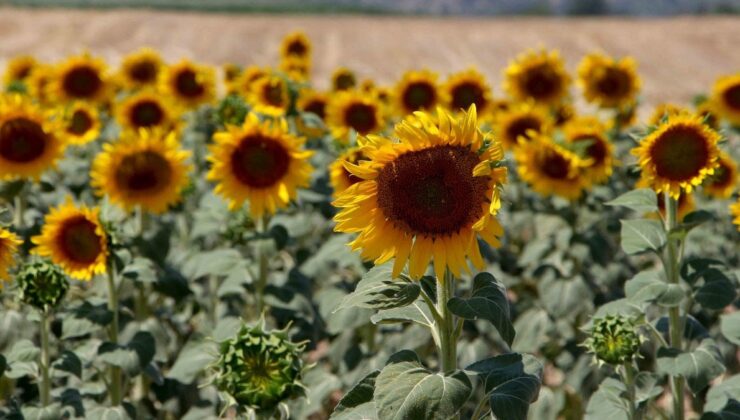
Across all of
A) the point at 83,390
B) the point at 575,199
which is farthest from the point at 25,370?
the point at 575,199

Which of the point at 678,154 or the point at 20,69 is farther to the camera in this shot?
the point at 20,69

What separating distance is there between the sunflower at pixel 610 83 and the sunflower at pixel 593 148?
105 centimetres

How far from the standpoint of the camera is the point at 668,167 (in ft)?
11.0

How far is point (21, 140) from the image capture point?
4395mm

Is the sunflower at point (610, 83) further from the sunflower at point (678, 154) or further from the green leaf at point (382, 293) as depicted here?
the green leaf at point (382, 293)

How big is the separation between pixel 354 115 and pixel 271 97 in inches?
29.2

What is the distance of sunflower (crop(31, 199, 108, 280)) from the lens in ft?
11.8

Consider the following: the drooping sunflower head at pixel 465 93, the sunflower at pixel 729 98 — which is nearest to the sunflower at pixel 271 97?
the drooping sunflower head at pixel 465 93

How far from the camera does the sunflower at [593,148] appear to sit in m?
5.05

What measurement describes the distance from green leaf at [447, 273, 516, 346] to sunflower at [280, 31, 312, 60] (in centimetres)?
676

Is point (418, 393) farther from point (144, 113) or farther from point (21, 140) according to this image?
point (144, 113)

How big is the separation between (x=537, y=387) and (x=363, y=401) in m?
0.50

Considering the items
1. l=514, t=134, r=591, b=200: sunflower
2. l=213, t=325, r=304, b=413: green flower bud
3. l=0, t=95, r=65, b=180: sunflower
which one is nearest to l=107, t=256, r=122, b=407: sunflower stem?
l=0, t=95, r=65, b=180: sunflower

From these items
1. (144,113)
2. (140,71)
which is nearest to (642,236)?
(144,113)
